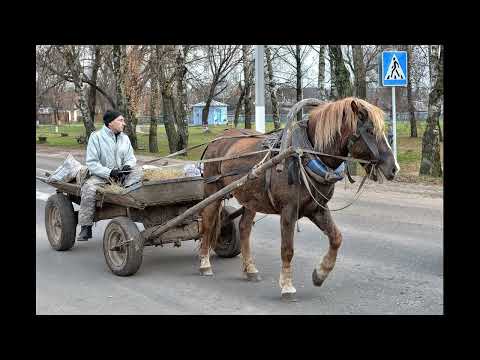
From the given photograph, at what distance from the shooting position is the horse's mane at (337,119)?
5707 millimetres

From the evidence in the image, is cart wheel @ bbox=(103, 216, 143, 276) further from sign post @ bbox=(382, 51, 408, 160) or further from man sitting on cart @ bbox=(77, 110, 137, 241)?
sign post @ bbox=(382, 51, 408, 160)

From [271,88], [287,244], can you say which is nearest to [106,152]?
[287,244]

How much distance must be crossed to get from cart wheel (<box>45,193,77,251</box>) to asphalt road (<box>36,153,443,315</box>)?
6.1 inches

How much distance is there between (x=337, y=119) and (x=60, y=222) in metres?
4.51

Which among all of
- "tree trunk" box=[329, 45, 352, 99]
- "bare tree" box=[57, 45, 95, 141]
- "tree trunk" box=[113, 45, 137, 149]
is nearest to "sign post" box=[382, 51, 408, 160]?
"tree trunk" box=[329, 45, 352, 99]

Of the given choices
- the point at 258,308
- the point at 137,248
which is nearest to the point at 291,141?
the point at 258,308

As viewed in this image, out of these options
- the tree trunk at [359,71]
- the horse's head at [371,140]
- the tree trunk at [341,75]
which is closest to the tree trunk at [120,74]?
the tree trunk at [359,71]

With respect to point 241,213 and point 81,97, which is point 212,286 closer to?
point 241,213

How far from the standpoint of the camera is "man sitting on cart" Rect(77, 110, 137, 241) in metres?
7.85

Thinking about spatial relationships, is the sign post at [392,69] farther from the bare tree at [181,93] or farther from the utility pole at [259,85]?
the bare tree at [181,93]

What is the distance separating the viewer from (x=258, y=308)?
5996mm

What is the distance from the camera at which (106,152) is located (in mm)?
8016

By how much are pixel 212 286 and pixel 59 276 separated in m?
1.94

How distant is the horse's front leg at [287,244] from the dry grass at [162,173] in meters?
2.29
